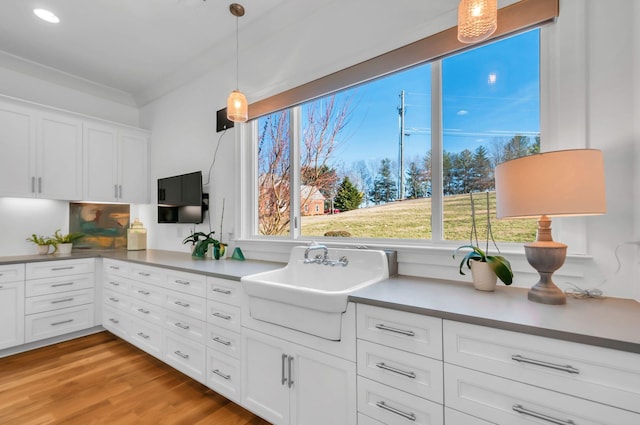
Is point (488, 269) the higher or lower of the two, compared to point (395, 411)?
higher

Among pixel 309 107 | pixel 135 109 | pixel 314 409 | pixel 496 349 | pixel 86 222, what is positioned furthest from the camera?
pixel 135 109

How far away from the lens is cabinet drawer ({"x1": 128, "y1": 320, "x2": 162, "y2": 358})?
2.36m

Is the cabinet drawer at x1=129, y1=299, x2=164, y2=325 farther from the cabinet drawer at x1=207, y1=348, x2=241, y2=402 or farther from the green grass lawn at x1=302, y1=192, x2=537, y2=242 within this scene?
A: the green grass lawn at x1=302, y1=192, x2=537, y2=242

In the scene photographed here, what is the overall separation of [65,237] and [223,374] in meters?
2.79

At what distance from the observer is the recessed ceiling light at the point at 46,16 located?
7.65 feet

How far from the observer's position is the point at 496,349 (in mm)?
991

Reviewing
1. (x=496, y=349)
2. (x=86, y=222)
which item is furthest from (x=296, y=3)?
(x=86, y=222)

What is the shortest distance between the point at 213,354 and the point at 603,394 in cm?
193

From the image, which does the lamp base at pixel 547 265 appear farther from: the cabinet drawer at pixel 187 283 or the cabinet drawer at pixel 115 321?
the cabinet drawer at pixel 115 321

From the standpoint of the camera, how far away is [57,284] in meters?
2.86

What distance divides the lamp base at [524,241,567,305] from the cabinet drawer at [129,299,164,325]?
249 cm

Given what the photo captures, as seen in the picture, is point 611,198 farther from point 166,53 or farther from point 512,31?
point 166,53

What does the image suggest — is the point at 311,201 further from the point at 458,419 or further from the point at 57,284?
the point at 57,284

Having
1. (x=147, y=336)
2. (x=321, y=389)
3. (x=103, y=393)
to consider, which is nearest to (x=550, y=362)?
(x=321, y=389)
